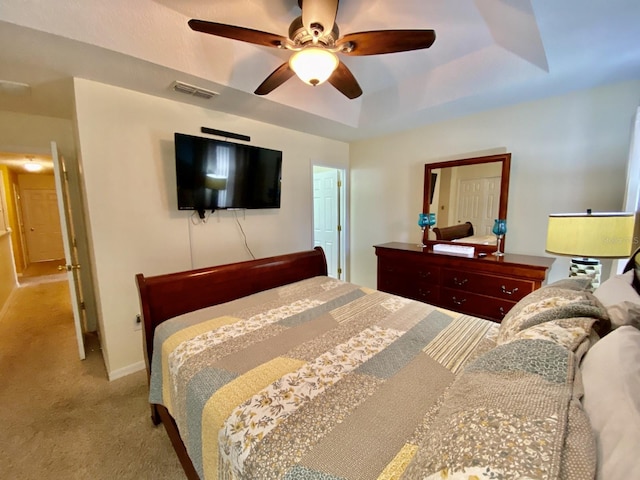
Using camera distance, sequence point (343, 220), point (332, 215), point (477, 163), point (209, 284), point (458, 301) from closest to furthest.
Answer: point (209, 284) < point (458, 301) < point (477, 163) < point (343, 220) < point (332, 215)

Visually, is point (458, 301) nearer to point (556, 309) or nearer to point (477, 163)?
point (477, 163)

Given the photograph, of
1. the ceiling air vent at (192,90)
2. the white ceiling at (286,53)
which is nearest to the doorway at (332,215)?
the white ceiling at (286,53)

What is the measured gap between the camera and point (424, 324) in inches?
60.6

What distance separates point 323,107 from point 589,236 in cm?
245

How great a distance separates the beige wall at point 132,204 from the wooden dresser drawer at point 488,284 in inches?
91.9

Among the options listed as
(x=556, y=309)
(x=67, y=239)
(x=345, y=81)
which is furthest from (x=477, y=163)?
(x=67, y=239)

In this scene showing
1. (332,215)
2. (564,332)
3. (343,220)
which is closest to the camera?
(564,332)

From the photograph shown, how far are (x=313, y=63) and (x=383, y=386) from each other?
5.47 ft

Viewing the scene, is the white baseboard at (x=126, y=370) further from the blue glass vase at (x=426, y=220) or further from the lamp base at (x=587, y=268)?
the lamp base at (x=587, y=268)

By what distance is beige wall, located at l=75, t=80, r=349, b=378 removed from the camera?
2.09 m

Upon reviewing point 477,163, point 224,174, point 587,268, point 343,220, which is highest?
point 477,163

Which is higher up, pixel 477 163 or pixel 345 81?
pixel 345 81

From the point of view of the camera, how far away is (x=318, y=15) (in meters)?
1.41

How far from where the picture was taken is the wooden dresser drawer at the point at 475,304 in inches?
92.0
